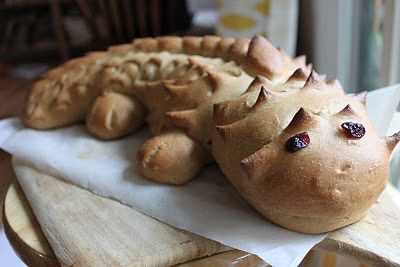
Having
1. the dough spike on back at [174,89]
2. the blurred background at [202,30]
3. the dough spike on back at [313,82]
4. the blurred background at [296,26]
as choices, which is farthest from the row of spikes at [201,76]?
the blurred background at [296,26]

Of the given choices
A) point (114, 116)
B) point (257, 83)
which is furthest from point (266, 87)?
point (114, 116)

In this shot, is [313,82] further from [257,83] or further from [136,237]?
[136,237]

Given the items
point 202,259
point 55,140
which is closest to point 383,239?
point 202,259

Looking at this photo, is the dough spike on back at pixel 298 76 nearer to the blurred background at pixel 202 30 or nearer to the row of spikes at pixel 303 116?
the row of spikes at pixel 303 116

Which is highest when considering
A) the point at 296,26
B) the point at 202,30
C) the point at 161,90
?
the point at 161,90

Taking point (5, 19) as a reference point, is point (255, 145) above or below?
above

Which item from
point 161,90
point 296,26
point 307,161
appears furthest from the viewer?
point 296,26

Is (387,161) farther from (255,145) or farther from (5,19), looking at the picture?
(5,19)
